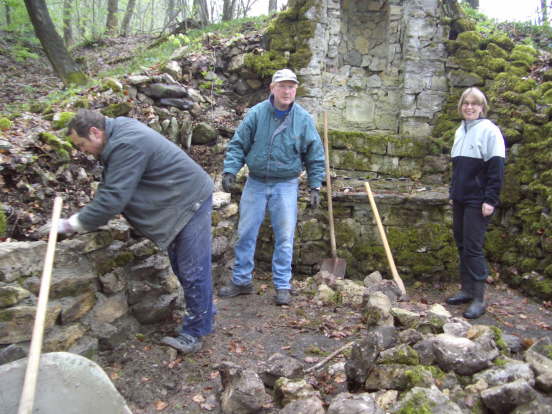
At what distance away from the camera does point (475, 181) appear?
4.16 meters

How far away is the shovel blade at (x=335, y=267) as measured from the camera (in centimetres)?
525

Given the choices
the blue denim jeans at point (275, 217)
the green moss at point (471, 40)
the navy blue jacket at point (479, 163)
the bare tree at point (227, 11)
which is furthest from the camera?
the bare tree at point (227, 11)

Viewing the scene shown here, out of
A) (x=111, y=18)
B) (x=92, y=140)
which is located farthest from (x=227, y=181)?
(x=111, y=18)

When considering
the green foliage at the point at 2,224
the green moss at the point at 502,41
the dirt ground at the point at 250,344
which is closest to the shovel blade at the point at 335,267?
the dirt ground at the point at 250,344

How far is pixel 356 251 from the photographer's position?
6035mm

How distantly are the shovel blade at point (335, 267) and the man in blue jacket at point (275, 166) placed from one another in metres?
0.97

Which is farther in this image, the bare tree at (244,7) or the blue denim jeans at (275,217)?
the bare tree at (244,7)

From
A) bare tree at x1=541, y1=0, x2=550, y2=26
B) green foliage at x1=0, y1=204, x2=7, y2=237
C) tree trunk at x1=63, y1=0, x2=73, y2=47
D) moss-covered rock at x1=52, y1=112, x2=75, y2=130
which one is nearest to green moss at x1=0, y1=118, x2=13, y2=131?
moss-covered rock at x1=52, y1=112, x2=75, y2=130

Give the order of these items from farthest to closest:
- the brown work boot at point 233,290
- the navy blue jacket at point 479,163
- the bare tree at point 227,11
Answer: the bare tree at point 227,11
the brown work boot at point 233,290
the navy blue jacket at point 479,163

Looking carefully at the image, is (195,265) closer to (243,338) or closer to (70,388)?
(243,338)

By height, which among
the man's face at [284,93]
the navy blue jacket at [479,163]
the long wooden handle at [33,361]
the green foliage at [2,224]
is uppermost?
the man's face at [284,93]

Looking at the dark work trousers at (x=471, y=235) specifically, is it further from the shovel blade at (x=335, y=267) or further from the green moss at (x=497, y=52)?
the green moss at (x=497, y=52)

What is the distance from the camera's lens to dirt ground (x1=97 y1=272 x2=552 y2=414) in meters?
3.02

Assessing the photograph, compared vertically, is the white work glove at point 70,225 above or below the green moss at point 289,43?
below
